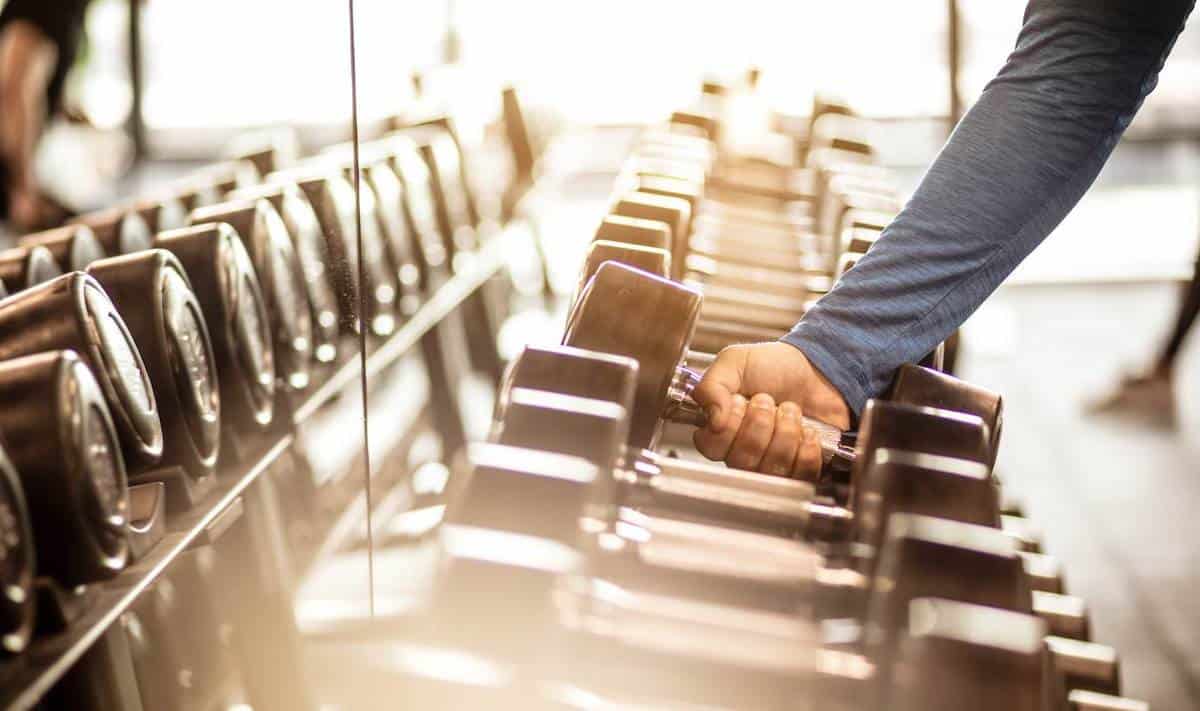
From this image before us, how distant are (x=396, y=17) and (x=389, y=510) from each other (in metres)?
0.73

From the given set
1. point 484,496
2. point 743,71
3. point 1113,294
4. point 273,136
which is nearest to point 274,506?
point 484,496

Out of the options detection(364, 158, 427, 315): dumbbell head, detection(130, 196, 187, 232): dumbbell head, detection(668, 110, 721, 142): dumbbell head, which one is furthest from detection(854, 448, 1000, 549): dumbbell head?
detection(668, 110, 721, 142): dumbbell head

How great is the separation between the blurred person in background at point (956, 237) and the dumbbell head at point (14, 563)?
37 cm

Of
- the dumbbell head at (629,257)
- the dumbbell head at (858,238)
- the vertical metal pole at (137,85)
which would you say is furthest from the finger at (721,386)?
the vertical metal pole at (137,85)

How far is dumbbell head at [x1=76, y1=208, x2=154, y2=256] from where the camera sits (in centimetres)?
132

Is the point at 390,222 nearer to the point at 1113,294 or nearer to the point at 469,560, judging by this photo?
the point at 469,560

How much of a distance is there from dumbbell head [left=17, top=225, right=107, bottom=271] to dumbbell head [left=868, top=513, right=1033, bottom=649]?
3.09 ft

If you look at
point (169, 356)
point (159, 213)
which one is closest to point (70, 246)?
point (159, 213)

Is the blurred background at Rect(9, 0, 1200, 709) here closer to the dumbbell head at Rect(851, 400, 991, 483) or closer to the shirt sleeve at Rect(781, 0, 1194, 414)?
the shirt sleeve at Rect(781, 0, 1194, 414)

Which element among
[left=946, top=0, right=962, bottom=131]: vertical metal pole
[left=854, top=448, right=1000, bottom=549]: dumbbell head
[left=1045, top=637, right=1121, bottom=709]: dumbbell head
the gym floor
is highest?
[left=946, top=0, right=962, bottom=131]: vertical metal pole

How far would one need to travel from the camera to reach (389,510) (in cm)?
187

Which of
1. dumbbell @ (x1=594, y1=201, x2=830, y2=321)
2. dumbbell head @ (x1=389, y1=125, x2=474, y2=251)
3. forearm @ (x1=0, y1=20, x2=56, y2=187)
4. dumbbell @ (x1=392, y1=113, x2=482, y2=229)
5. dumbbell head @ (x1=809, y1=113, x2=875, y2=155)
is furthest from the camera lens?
forearm @ (x1=0, y1=20, x2=56, y2=187)

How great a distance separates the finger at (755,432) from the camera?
0.74 m

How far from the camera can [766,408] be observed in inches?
29.0
